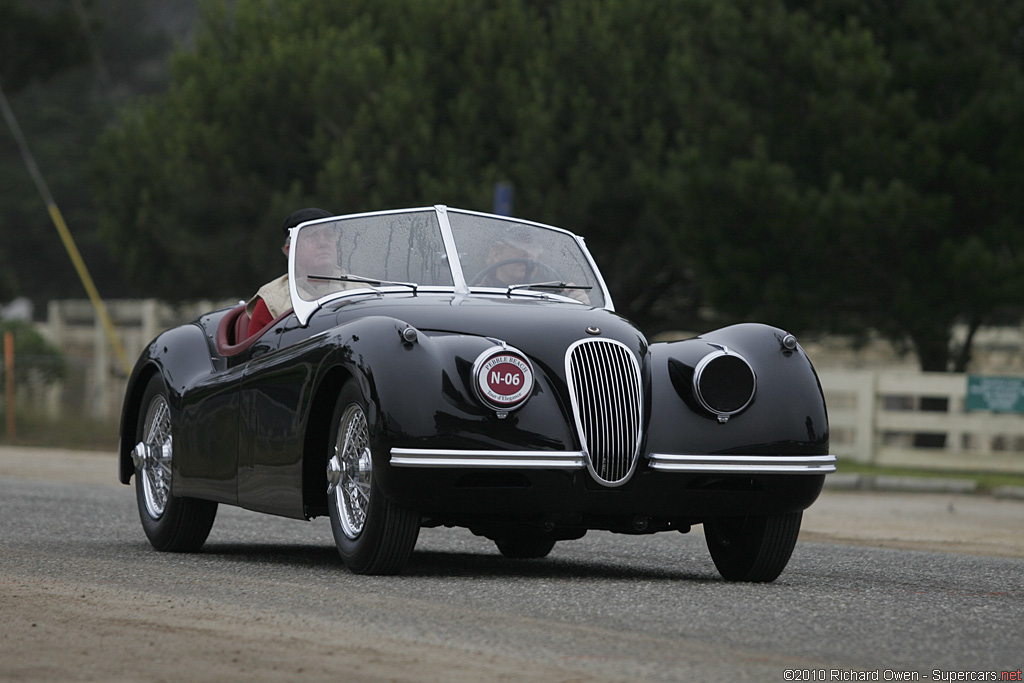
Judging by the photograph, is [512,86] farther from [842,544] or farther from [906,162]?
[842,544]

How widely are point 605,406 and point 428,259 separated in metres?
1.63

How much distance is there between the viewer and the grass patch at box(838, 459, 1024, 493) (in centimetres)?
2050

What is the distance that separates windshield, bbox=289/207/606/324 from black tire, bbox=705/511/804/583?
150 cm

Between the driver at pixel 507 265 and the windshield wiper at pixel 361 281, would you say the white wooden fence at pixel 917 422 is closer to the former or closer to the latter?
the driver at pixel 507 265

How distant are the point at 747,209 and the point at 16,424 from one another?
42.6 feet

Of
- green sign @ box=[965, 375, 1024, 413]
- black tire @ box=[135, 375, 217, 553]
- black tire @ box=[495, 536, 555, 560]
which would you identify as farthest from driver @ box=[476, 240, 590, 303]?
green sign @ box=[965, 375, 1024, 413]

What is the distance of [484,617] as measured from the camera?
5.79m

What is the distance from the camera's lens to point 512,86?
102ft

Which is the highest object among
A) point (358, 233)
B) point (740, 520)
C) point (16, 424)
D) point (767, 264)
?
point (358, 233)

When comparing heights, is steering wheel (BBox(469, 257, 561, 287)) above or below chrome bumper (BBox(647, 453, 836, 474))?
above

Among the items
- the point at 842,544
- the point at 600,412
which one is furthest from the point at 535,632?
the point at 842,544

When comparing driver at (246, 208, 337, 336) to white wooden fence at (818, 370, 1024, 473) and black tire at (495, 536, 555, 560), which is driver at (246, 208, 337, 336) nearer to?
black tire at (495, 536, 555, 560)

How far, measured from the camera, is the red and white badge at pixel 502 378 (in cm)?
680

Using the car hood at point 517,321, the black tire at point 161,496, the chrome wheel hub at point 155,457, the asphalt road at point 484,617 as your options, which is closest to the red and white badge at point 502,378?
the car hood at point 517,321
